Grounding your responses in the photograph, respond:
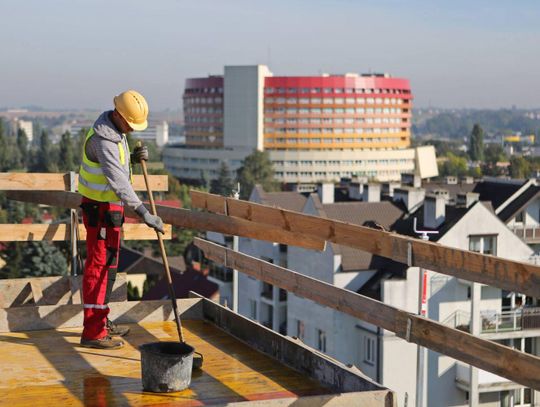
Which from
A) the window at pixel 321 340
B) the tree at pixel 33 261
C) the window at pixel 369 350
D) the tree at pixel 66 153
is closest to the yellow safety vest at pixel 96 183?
the window at pixel 369 350

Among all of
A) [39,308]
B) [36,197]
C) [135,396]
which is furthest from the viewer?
[36,197]

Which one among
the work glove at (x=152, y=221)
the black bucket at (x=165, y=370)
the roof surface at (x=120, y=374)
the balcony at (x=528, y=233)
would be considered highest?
the work glove at (x=152, y=221)

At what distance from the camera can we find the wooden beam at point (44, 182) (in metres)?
10.1

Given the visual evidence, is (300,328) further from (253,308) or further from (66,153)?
(66,153)

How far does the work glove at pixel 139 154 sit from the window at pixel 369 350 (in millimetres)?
23636

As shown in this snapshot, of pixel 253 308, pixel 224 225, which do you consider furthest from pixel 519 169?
pixel 224 225

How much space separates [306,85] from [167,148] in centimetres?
2876

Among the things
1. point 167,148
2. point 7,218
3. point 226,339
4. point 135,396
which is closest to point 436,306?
point 226,339

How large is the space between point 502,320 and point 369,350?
14.6ft

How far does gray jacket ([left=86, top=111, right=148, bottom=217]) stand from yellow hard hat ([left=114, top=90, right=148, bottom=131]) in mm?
152

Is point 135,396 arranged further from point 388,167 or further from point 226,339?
point 388,167

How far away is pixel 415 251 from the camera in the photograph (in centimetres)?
624

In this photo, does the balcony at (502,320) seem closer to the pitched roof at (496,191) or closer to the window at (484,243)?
the window at (484,243)

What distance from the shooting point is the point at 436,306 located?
103 feet
